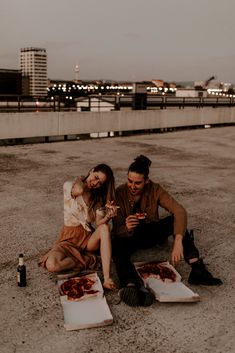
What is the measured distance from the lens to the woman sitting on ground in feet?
14.3

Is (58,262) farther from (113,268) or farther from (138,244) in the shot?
→ (138,244)

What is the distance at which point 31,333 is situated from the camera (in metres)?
3.50

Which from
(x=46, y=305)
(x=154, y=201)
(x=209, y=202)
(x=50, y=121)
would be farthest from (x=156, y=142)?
(x=46, y=305)

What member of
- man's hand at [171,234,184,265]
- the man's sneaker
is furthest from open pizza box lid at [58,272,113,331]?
man's hand at [171,234,184,265]

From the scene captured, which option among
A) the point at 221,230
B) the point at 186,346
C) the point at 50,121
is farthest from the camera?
the point at 50,121

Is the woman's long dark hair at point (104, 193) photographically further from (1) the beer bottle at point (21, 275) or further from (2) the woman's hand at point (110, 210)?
(1) the beer bottle at point (21, 275)

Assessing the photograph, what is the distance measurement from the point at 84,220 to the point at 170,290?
1203mm

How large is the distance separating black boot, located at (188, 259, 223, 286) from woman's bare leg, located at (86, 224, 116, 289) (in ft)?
2.92

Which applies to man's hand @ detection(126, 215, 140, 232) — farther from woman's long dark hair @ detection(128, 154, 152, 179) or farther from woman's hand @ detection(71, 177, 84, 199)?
woman's hand @ detection(71, 177, 84, 199)

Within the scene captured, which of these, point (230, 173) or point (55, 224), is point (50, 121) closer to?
point (230, 173)

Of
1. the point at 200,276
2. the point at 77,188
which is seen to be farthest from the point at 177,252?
the point at 77,188

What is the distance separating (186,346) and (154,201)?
6.09 ft

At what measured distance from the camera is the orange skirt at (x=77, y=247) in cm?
456

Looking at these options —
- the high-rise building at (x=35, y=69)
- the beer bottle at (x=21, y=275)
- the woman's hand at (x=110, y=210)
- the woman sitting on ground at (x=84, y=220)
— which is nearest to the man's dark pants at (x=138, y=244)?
the woman sitting on ground at (x=84, y=220)
